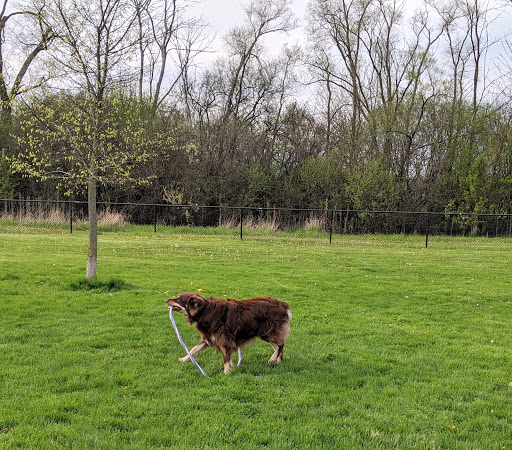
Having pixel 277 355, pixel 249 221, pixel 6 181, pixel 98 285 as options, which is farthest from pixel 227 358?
pixel 6 181

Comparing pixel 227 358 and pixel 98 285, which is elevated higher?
pixel 98 285

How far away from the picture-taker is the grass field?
10.9 feet

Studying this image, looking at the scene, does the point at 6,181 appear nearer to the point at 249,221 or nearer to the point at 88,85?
the point at 249,221

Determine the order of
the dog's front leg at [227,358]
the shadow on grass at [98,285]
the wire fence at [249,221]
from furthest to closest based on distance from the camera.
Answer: the wire fence at [249,221] < the shadow on grass at [98,285] < the dog's front leg at [227,358]

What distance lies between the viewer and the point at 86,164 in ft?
25.7

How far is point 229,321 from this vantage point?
455 centimetres

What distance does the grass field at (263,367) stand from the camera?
131 inches

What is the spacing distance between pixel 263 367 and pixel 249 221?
17048 mm

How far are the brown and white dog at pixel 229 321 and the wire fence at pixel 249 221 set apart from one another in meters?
13.8

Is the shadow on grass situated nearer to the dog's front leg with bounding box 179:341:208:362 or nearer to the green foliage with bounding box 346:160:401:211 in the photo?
the dog's front leg with bounding box 179:341:208:362

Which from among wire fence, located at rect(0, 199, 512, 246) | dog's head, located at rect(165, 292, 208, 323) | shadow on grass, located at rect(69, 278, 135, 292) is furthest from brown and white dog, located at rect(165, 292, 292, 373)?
wire fence, located at rect(0, 199, 512, 246)

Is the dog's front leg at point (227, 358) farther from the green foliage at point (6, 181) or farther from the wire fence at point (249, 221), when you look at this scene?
the green foliage at point (6, 181)

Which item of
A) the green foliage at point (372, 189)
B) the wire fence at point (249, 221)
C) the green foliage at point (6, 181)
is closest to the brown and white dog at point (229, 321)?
the wire fence at point (249, 221)

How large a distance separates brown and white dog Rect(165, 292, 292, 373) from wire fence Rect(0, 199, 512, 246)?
13.8 meters
